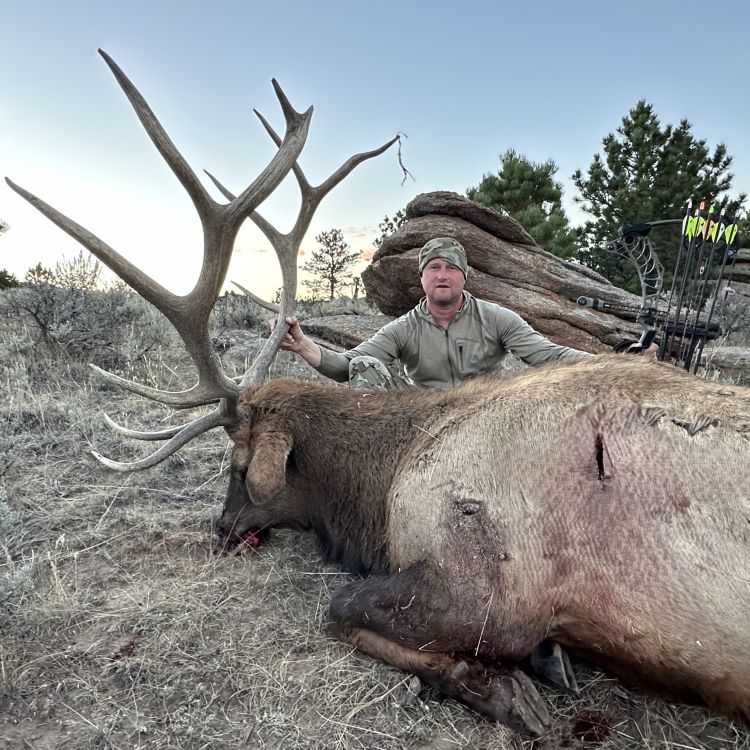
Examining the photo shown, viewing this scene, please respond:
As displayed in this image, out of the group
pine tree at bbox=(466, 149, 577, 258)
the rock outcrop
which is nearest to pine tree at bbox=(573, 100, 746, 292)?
pine tree at bbox=(466, 149, 577, 258)

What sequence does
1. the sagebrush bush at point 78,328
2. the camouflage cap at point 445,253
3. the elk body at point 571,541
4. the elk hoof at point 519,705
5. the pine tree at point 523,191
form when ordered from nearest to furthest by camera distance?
the elk body at point 571,541
the elk hoof at point 519,705
the camouflage cap at point 445,253
the sagebrush bush at point 78,328
the pine tree at point 523,191

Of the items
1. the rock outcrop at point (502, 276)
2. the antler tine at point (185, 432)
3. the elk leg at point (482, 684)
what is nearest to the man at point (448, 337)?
the antler tine at point (185, 432)

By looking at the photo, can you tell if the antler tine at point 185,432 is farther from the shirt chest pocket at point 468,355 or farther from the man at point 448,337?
the shirt chest pocket at point 468,355

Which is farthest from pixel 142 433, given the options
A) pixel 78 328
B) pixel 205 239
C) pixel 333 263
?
pixel 333 263

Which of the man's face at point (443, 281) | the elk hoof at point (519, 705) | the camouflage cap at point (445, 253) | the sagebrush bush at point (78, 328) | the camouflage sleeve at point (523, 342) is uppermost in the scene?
the camouflage cap at point (445, 253)

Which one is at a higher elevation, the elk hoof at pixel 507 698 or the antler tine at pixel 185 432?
the antler tine at pixel 185 432

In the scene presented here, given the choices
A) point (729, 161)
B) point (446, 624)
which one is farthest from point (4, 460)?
point (729, 161)

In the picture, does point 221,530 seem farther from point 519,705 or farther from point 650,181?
point 650,181

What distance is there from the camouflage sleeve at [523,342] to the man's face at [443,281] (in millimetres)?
443

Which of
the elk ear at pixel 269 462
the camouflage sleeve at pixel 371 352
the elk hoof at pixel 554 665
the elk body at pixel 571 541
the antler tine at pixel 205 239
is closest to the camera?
the elk body at pixel 571 541

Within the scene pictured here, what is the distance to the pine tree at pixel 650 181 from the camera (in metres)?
20.2

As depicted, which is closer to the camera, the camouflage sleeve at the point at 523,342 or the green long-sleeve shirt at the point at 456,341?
the camouflage sleeve at the point at 523,342

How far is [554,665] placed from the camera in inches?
89.3

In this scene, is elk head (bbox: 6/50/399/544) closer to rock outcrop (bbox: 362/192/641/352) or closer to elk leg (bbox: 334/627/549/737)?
elk leg (bbox: 334/627/549/737)
